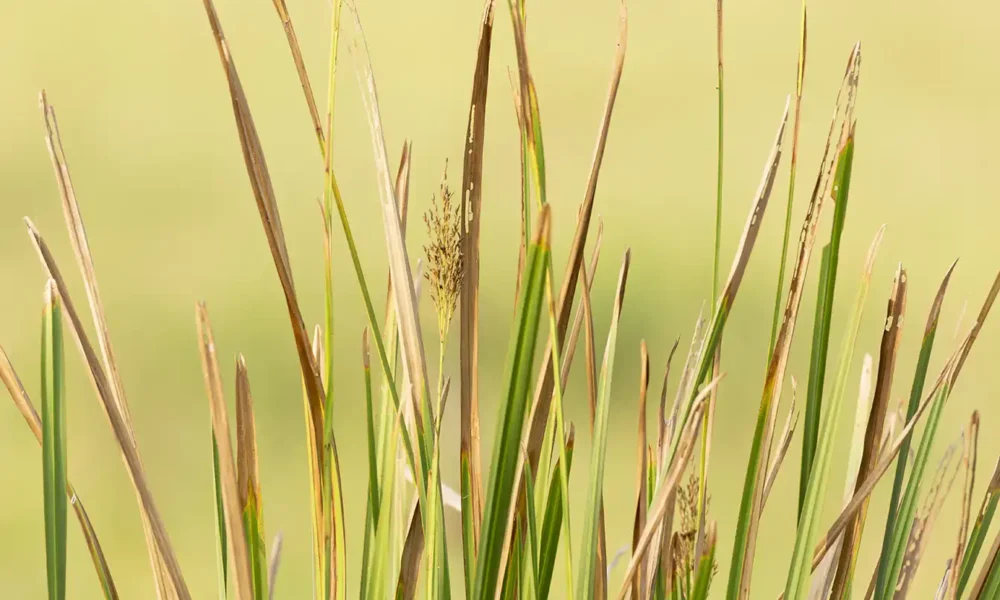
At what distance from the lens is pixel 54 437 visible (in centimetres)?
18

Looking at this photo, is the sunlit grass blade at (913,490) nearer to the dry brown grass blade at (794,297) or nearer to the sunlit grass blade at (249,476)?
the dry brown grass blade at (794,297)

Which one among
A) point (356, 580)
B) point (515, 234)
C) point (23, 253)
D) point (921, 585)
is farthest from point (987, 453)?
point (23, 253)

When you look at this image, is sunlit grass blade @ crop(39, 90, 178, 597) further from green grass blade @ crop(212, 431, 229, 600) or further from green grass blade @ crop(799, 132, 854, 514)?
A: green grass blade @ crop(799, 132, 854, 514)

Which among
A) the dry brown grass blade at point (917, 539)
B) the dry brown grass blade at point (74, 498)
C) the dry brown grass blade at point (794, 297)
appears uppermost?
the dry brown grass blade at point (794, 297)

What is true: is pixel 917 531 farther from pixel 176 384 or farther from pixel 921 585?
pixel 176 384

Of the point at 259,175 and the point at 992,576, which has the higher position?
the point at 259,175

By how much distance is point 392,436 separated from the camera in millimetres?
258

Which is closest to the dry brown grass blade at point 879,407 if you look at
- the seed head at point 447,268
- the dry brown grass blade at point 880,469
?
the dry brown grass blade at point 880,469

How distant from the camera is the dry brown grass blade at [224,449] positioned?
180 mm

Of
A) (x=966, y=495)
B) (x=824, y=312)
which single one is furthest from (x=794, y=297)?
(x=966, y=495)

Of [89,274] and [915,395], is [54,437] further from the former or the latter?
[915,395]

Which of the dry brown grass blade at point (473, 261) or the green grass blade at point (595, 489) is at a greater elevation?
the dry brown grass blade at point (473, 261)

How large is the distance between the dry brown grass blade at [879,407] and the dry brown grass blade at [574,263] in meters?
0.08

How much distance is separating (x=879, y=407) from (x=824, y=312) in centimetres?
4
